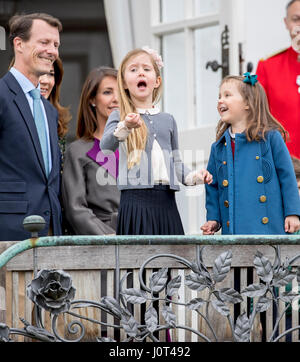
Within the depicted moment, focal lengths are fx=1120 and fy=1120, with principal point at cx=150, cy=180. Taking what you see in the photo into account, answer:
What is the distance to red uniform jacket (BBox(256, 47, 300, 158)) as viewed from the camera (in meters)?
6.73

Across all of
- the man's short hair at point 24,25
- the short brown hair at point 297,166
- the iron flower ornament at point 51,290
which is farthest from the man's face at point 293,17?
the iron flower ornament at point 51,290

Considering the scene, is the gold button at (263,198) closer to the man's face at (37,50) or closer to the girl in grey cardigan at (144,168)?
the girl in grey cardigan at (144,168)

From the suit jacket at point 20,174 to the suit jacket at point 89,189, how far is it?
205mm

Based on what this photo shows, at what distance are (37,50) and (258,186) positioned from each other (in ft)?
4.43

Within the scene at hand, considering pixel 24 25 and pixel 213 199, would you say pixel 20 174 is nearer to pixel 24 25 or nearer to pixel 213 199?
pixel 24 25

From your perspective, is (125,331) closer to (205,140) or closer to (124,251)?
(124,251)

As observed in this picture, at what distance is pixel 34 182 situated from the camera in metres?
5.55

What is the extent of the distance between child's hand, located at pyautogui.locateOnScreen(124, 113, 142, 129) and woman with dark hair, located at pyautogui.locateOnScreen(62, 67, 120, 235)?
0.81m

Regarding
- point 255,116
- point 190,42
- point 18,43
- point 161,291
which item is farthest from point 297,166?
point 190,42

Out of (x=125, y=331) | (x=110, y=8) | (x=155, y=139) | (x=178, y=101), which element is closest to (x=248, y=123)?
(x=155, y=139)

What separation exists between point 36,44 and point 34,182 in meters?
0.78

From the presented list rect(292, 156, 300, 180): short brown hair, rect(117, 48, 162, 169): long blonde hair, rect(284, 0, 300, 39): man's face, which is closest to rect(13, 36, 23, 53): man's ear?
rect(117, 48, 162, 169): long blonde hair

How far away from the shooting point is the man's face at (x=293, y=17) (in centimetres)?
674

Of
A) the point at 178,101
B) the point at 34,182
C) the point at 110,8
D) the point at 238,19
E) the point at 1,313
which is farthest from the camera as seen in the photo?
the point at 110,8
